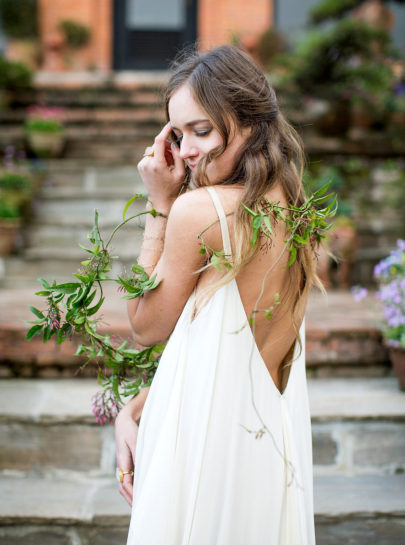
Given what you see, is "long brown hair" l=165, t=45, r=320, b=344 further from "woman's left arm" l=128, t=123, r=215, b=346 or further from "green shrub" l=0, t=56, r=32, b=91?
"green shrub" l=0, t=56, r=32, b=91

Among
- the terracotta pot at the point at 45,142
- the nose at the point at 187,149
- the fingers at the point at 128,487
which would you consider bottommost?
Answer: the fingers at the point at 128,487

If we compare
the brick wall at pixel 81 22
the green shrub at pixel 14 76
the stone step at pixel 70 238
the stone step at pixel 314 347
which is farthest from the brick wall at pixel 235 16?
the stone step at pixel 314 347

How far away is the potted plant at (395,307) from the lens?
279 cm

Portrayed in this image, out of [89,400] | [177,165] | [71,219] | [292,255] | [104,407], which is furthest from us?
[71,219]

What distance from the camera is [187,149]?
1359 millimetres

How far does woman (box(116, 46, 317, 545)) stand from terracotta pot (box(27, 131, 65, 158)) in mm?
4904

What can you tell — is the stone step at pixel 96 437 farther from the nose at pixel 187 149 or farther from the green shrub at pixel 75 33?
the green shrub at pixel 75 33

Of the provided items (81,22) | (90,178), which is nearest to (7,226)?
(90,178)

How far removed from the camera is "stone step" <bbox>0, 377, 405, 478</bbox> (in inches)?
100

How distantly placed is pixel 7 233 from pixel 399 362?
334 centimetres

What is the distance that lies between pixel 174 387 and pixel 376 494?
1.51 metres

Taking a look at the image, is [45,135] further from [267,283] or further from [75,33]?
[267,283]

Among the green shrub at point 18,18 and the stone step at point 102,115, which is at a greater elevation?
the green shrub at point 18,18

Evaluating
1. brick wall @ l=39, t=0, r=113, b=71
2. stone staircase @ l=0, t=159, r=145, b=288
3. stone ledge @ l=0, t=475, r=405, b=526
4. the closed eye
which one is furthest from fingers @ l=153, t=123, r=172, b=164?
brick wall @ l=39, t=0, r=113, b=71
